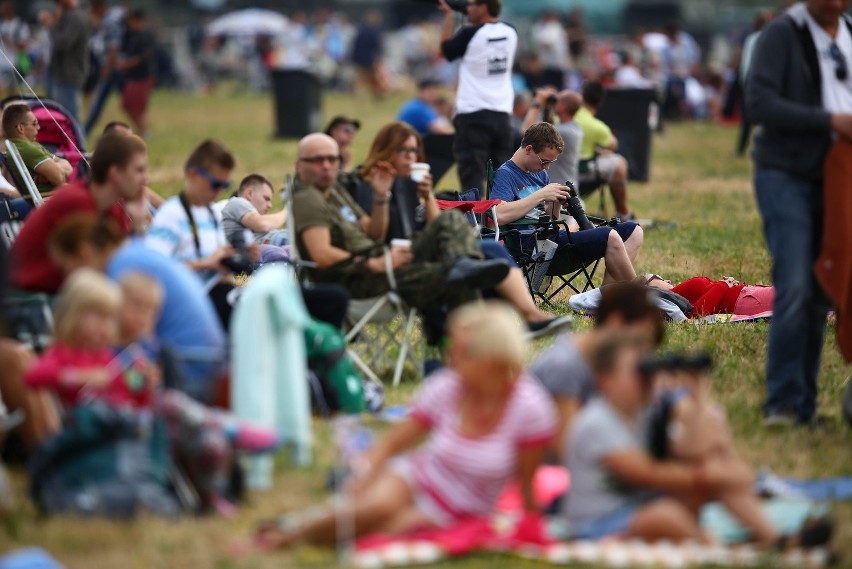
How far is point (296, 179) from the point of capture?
25.9ft

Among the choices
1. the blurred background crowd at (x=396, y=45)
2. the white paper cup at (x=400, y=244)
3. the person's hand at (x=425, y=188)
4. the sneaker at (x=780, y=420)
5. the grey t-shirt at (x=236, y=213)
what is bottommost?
the blurred background crowd at (x=396, y=45)

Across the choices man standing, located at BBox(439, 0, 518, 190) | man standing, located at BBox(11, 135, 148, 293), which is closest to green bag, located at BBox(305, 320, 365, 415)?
man standing, located at BBox(11, 135, 148, 293)

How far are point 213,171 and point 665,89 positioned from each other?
82.4ft

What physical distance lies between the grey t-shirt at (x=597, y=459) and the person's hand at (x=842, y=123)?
6.97 ft

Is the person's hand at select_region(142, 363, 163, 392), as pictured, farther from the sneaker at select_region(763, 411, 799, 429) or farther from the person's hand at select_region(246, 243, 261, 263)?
the sneaker at select_region(763, 411, 799, 429)

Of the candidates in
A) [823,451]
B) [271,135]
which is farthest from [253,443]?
[271,135]

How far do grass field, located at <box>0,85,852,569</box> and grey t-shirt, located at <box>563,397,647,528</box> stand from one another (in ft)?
1.07

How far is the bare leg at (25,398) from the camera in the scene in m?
5.76

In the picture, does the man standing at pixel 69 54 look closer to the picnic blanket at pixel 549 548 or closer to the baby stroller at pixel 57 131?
the baby stroller at pixel 57 131

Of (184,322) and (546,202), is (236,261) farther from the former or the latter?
(546,202)

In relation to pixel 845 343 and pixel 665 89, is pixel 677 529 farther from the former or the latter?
pixel 665 89

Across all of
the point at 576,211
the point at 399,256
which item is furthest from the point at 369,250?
the point at 576,211

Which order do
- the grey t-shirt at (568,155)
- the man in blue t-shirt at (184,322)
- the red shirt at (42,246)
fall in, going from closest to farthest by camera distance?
the man in blue t-shirt at (184,322) < the red shirt at (42,246) < the grey t-shirt at (568,155)

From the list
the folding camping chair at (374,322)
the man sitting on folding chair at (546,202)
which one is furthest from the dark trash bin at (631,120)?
the folding camping chair at (374,322)
